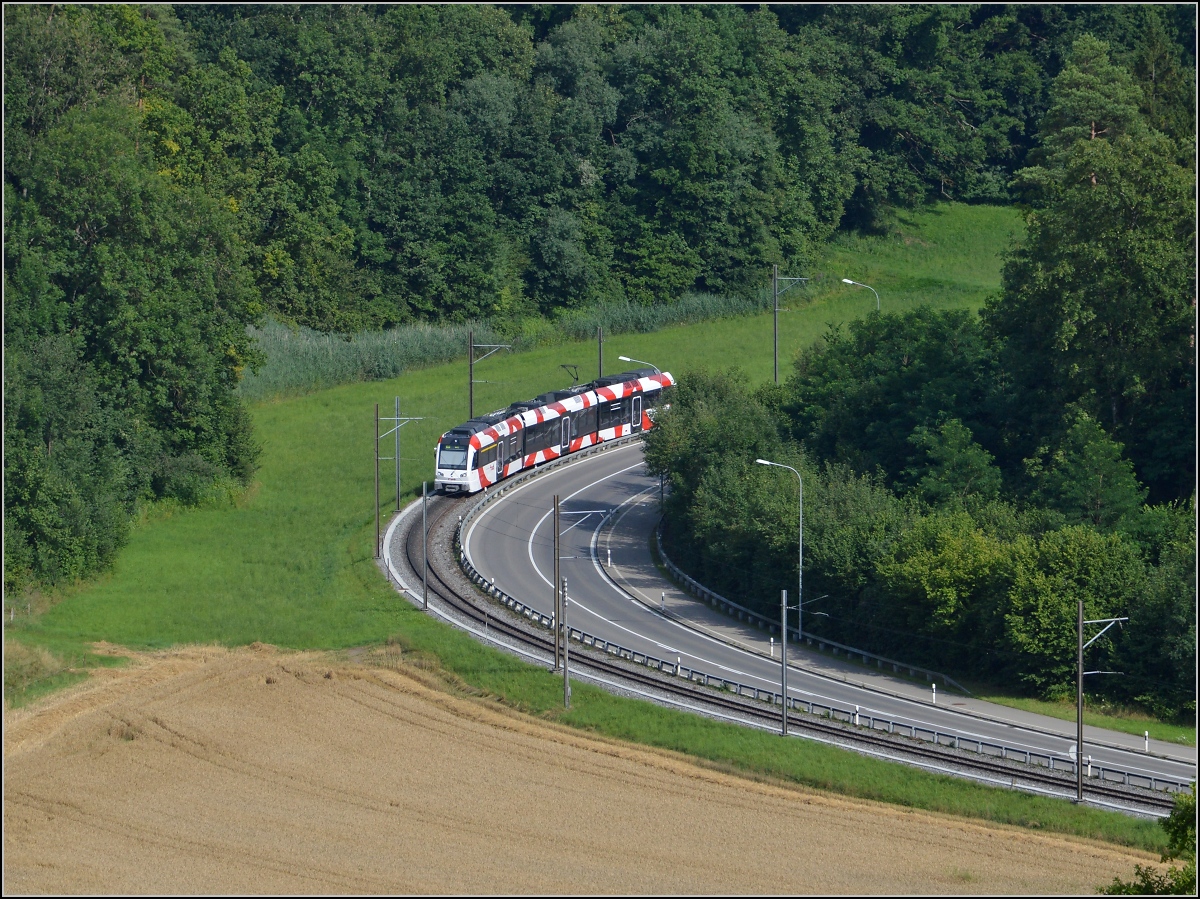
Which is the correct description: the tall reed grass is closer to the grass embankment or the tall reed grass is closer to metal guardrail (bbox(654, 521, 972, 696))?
the grass embankment

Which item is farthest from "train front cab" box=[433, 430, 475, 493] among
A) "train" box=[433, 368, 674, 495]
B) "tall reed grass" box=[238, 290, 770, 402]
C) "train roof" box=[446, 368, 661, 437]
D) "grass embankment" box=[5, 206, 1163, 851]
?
"tall reed grass" box=[238, 290, 770, 402]

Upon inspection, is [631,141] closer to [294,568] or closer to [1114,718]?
[294,568]

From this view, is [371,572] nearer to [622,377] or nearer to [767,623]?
[767,623]

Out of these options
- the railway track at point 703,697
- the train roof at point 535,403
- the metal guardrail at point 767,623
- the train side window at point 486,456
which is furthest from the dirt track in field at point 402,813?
the train roof at point 535,403

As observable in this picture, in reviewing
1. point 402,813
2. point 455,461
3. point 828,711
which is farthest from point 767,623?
point 402,813

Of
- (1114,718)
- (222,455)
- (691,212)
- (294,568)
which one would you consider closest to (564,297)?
(691,212)

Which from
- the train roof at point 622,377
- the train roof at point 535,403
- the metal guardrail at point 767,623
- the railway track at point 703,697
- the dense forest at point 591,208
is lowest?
the metal guardrail at point 767,623

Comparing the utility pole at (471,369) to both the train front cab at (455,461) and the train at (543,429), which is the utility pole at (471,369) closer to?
the train at (543,429)
